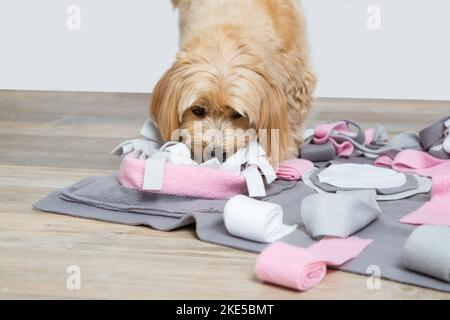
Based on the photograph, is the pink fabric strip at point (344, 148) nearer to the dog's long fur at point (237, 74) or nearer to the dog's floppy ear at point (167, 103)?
the dog's long fur at point (237, 74)

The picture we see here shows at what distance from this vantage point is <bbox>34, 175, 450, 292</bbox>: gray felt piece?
1.92 meters

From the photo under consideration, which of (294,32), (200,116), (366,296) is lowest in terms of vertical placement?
(366,296)

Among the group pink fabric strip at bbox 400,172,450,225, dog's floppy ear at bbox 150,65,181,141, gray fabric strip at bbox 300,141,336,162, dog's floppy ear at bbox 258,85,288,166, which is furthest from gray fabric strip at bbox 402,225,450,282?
gray fabric strip at bbox 300,141,336,162

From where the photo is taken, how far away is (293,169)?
2.69 m

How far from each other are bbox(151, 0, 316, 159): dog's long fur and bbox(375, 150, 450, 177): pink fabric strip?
0.39 meters

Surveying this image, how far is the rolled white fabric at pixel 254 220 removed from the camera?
6.82ft

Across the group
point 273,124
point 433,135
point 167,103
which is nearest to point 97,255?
point 167,103

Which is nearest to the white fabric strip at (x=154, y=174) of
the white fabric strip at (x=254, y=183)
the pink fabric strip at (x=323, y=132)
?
the white fabric strip at (x=254, y=183)

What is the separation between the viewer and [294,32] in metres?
2.87

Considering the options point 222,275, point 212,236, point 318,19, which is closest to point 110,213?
A: point 212,236

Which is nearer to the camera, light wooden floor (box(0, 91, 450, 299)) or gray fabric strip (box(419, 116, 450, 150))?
light wooden floor (box(0, 91, 450, 299))

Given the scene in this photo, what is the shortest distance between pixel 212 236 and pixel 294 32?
1.02 metres

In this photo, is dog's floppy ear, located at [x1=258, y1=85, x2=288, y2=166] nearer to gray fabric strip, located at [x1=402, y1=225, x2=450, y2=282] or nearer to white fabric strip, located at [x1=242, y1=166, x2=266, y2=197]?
white fabric strip, located at [x1=242, y1=166, x2=266, y2=197]

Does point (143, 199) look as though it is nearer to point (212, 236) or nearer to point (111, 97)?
A: point (212, 236)
